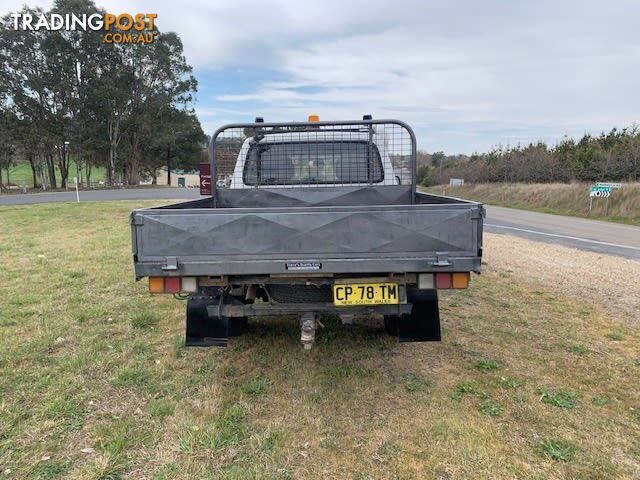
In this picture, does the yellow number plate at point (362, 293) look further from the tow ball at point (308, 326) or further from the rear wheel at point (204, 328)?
the rear wheel at point (204, 328)

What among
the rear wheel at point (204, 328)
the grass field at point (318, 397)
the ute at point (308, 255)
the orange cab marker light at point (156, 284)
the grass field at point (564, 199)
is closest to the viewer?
the grass field at point (318, 397)

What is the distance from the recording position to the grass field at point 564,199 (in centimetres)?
1912

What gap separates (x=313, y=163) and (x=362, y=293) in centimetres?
225

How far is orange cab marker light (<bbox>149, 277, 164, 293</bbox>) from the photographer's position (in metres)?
2.87

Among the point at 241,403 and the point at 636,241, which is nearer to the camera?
the point at 241,403

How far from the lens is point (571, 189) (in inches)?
931

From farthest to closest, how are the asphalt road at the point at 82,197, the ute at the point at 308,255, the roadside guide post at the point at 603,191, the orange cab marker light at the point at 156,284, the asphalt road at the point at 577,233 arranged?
the asphalt road at the point at 82,197
the roadside guide post at the point at 603,191
the asphalt road at the point at 577,233
the orange cab marker light at the point at 156,284
the ute at the point at 308,255

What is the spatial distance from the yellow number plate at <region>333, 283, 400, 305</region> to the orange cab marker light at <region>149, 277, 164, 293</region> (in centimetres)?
109

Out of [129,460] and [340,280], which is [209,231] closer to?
[340,280]

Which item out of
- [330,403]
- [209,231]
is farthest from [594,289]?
[209,231]

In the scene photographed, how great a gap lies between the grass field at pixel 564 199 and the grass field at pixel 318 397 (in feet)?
54.6

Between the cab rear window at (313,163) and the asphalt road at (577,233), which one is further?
the asphalt road at (577,233)

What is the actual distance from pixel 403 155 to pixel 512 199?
2530 centimetres

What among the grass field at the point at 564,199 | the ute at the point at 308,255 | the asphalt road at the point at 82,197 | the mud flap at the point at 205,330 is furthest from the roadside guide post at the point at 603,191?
the mud flap at the point at 205,330
